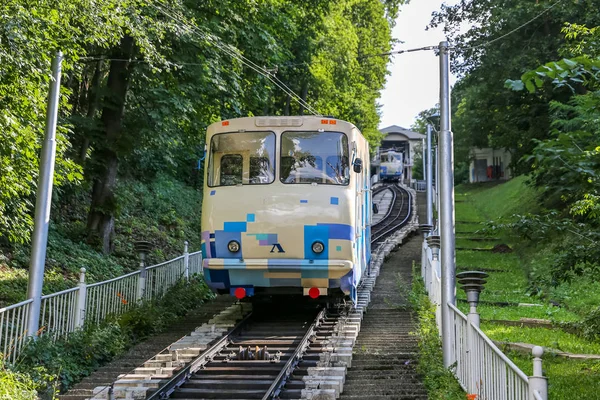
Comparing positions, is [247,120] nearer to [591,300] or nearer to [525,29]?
[591,300]

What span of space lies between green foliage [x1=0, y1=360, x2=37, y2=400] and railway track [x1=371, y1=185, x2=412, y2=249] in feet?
74.0

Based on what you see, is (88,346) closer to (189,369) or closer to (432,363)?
(189,369)

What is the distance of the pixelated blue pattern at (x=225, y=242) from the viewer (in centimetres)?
1372

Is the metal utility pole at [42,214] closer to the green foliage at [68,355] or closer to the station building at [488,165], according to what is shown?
the green foliage at [68,355]

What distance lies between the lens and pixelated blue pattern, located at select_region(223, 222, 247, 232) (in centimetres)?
1373

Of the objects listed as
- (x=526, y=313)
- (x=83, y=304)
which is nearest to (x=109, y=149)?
(x=83, y=304)

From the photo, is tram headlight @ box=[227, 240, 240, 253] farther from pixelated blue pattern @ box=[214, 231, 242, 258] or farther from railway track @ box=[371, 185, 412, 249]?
railway track @ box=[371, 185, 412, 249]

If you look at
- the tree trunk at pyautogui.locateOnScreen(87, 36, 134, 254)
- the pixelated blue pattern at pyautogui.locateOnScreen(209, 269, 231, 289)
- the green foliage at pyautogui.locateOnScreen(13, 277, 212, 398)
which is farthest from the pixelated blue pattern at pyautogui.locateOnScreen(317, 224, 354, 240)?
the tree trunk at pyautogui.locateOnScreen(87, 36, 134, 254)

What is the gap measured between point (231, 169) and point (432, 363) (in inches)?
216

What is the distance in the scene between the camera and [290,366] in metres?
10.8

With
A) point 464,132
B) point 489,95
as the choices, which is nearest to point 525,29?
point 489,95

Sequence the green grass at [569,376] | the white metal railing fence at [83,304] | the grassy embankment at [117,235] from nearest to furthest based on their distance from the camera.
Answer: the green grass at [569,376] < the white metal railing fence at [83,304] < the grassy embankment at [117,235]

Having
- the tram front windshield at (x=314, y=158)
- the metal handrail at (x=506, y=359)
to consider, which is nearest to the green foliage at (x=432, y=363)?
the metal handrail at (x=506, y=359)

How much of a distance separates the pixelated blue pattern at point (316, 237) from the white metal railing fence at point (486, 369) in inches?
133
